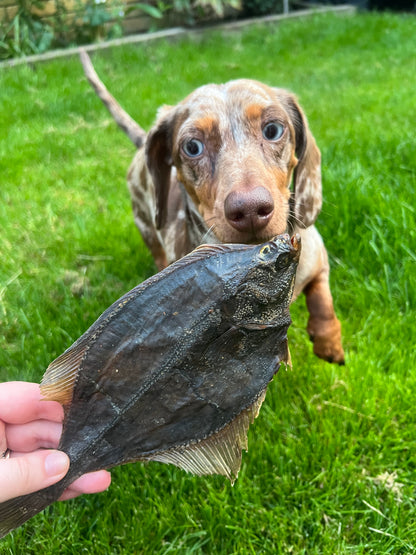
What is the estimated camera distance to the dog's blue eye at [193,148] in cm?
237

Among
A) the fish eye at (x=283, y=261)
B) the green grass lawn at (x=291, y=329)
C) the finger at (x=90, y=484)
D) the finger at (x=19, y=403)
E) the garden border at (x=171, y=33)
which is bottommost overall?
the green grass lawn at (x=291, y=329)

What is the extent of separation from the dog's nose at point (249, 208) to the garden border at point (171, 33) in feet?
21.6

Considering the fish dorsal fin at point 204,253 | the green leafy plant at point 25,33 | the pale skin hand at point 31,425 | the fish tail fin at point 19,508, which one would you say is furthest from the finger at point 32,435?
the green leafy plant at point 25,33

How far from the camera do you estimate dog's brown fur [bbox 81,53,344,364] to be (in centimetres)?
194

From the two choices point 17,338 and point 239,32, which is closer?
point 17,338

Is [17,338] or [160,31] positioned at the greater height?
[160,31]

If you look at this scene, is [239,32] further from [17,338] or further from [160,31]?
[17,338]

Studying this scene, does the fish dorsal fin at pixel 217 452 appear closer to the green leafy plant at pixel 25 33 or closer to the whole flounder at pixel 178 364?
the whole flounder at pixel 178 364

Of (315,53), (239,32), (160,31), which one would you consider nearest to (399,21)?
(315,53)

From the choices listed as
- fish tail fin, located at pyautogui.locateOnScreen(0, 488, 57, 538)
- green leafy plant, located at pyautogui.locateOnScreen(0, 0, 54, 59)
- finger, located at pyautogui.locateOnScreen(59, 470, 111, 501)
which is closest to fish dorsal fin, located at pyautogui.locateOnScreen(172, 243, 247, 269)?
fish tail fin, located at pyautogui.locateOnScreen(0, 488, 57, 538)

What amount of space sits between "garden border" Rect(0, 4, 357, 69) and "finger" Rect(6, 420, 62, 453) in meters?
6.63

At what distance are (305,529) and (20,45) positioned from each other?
26.4ft

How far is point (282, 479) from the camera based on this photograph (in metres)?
2.21

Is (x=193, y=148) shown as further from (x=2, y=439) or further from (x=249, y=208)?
(x=2, y=439)
